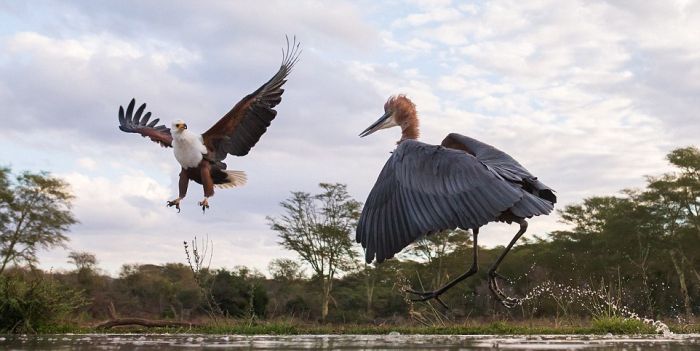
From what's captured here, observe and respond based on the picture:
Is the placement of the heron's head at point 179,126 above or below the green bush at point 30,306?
above

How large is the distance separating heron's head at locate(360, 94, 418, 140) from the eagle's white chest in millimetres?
5230

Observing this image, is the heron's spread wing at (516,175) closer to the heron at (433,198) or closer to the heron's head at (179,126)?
the heron at (433,198)

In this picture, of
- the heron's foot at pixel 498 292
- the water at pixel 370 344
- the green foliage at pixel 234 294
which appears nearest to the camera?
the heron's foot at pixel 498 292

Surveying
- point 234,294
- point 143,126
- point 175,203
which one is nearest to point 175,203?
point 175,203

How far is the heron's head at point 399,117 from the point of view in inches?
245

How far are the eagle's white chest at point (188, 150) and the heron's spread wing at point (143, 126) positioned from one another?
0.61m

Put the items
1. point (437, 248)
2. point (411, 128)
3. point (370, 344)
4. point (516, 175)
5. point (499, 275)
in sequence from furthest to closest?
1. point (437, 248)
2. point (370, 344)
3. point (411, 128)
4. point (499, 275)
5. point (516, 175)

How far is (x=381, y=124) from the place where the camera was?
6367 millimetres

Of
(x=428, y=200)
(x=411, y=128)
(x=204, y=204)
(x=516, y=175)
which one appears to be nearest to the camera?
(x=428, y=200)

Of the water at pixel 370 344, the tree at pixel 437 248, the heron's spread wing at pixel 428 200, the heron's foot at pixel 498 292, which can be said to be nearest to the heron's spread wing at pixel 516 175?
the heron's spread wing at pixel 428 200

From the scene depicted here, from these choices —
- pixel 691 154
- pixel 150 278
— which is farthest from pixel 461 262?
pixel 150 278

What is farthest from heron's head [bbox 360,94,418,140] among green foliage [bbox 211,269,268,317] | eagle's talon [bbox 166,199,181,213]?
green foliage [bbox 211,269,268,317]

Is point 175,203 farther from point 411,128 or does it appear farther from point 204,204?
point 411,128

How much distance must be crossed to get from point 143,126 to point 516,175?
885cm
